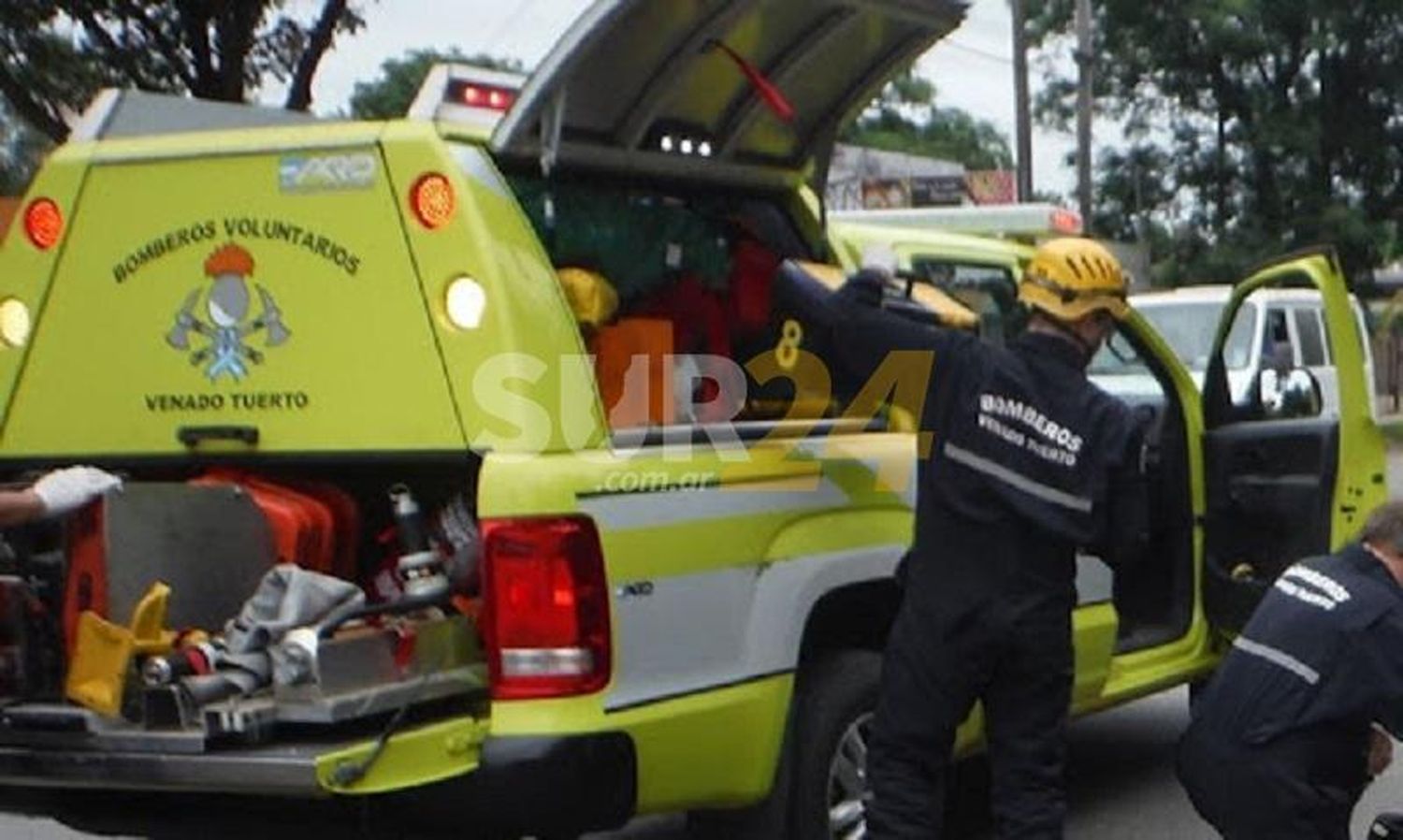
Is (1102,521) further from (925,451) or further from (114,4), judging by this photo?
(114,4)

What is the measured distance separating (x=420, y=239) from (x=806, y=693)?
153 centimetres

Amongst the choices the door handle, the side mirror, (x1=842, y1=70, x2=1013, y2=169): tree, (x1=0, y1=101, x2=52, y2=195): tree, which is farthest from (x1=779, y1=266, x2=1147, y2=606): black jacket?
(x1=842, y1=70, x2=1013, y2=169): tree

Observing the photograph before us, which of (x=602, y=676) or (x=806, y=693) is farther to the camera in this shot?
(x=806, y=693)

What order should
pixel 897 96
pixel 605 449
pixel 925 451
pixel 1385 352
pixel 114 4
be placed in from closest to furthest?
pixel 605 449
pixel 925 451
pixel 114 4
pixel 1385 352
pixel 897 96

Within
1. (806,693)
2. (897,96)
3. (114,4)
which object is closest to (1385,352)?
(897,96)

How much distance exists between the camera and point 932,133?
61.0 metres

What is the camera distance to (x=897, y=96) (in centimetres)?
5831

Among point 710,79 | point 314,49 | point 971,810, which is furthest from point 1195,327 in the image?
point 710,79

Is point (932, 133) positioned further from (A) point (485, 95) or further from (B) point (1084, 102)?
(A) point (485, 95)

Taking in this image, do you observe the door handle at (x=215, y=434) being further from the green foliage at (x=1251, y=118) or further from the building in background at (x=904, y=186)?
the green foliage at (x=1251, y=118)

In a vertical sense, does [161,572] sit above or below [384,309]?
below

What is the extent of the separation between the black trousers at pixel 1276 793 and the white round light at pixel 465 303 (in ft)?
6.27

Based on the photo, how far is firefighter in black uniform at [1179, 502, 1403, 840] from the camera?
4305 millimetres

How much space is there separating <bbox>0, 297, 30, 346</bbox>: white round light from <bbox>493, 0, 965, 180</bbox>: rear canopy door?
4.86 ft
